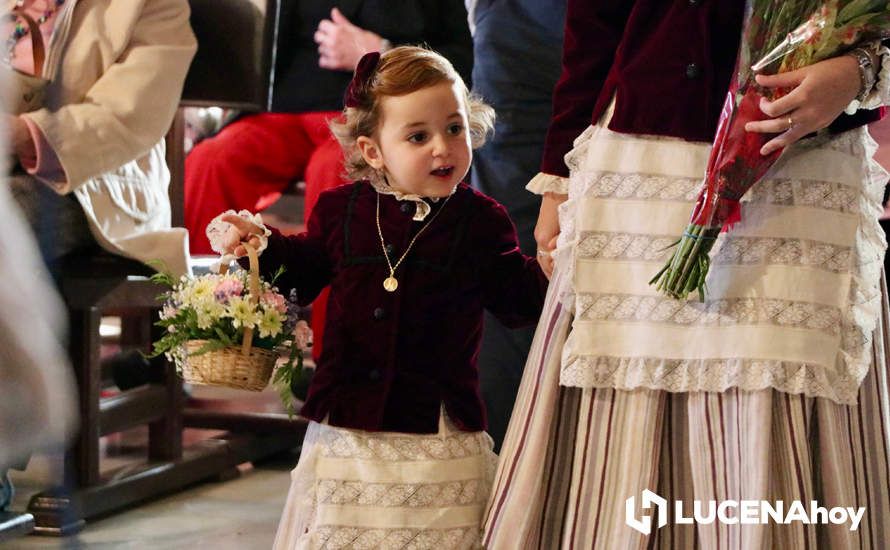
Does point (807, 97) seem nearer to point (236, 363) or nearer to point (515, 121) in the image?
point (236, 363)

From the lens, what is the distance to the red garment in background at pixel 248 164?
4355 mm

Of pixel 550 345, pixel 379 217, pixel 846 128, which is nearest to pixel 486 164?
pixel 379 217

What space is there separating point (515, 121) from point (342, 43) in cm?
121

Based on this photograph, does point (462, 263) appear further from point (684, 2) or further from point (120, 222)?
point (120, 222)

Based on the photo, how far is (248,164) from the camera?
14.5 feet

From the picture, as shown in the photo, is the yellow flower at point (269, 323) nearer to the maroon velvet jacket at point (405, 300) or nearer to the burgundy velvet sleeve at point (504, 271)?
the maroon velvet jacket at point (405, 300)

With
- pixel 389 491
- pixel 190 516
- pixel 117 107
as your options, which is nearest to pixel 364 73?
pixel 389 491

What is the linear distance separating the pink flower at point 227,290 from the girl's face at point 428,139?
0.31 meters

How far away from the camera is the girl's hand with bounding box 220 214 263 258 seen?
216 cm

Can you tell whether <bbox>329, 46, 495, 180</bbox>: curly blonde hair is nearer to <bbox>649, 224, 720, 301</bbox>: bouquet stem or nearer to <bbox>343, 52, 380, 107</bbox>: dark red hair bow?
<bbox>343, 52, 380, 107</bbox>: dark red hair bow

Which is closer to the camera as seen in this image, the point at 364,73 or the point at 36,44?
the point at 364,73

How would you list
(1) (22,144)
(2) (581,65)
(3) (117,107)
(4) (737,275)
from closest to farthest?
(4) (737,275)
(2) (581,65)
(1) (22,144)
(3) (117,107)

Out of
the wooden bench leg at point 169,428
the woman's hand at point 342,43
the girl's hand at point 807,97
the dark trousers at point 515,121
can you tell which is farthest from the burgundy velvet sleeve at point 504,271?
the woman's hand at point 342,43

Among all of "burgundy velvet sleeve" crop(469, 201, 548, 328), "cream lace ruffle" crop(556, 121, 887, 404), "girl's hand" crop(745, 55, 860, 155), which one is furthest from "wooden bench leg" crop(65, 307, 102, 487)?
"girl's hand" crop(745, 55, 860, 155)
